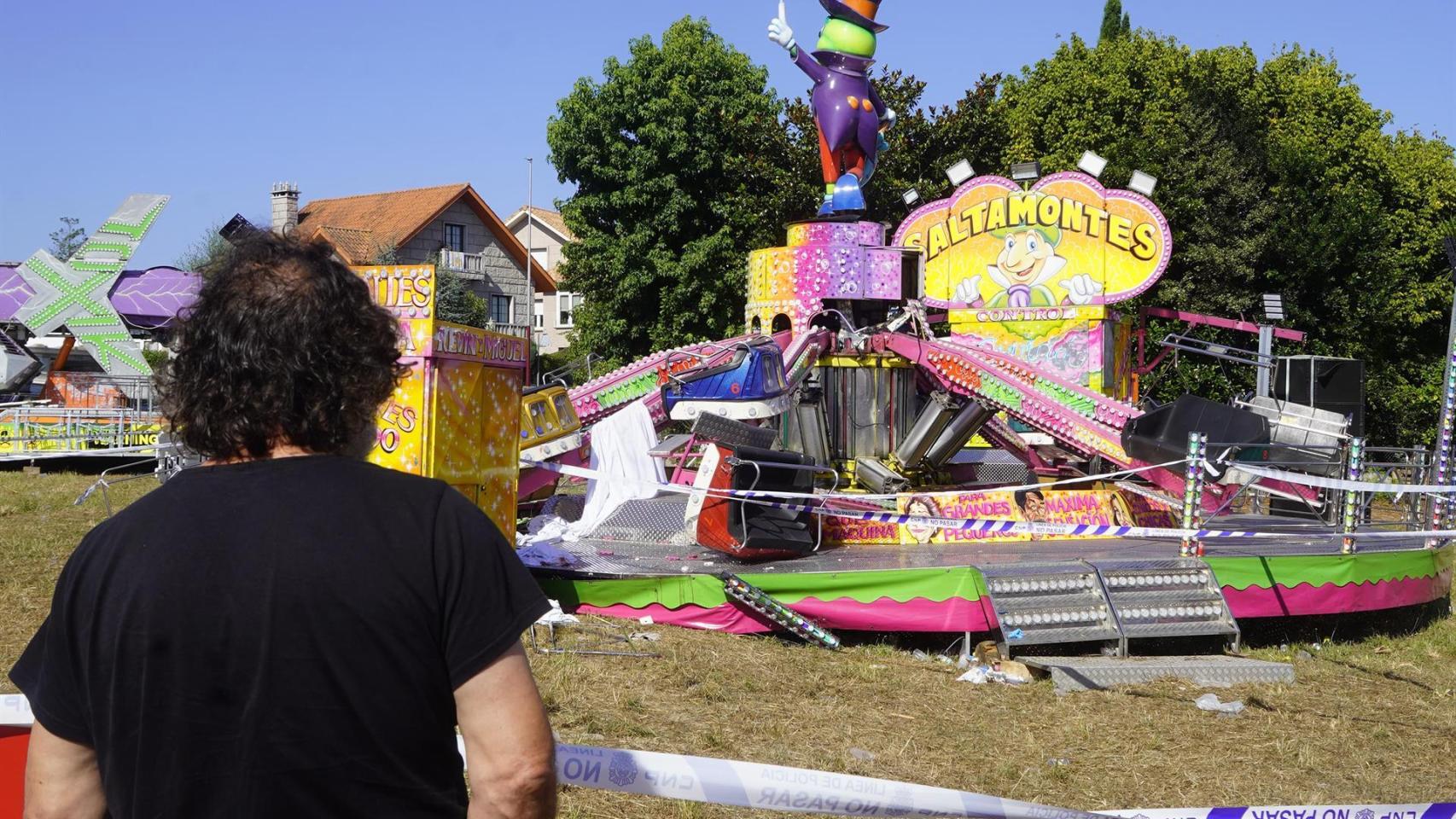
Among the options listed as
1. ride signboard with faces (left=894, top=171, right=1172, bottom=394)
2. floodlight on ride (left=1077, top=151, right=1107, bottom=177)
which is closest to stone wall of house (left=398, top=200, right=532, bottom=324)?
ride signboard with faces (left=894, top=171, right=1172, bottom=394)

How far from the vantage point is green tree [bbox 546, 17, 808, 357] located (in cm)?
2928

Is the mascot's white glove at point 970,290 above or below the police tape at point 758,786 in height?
above

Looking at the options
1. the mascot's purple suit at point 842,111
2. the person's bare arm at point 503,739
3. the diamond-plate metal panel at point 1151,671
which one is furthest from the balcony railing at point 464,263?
the person's bare arm at point 503,739

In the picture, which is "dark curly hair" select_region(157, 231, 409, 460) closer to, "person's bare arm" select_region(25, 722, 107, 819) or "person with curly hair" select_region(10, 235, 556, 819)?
"person with curly hair" select_region(10, 235, 556, 819)

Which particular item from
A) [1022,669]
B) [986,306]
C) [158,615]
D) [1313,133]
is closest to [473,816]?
[158,615]

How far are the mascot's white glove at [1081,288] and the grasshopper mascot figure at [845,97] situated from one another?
542cm

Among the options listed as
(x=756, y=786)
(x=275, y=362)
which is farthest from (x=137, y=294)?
(x=275, y=362)

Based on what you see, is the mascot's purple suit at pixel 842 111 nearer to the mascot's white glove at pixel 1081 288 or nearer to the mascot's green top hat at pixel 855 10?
the mascot's green top hat at pixel 855 10

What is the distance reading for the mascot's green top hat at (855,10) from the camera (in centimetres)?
1272

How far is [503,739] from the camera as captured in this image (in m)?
1.99

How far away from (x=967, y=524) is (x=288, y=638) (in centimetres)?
785

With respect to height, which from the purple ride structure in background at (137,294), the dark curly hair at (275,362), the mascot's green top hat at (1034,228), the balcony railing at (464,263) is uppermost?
the balcony railing at (464,263)

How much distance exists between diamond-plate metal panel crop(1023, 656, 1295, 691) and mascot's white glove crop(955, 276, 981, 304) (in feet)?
33.8

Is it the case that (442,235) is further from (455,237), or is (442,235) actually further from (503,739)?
(503,739)
